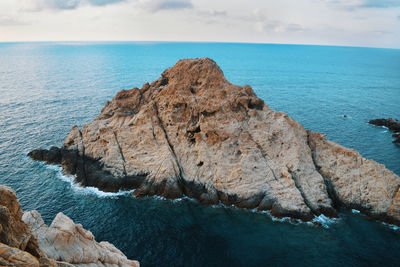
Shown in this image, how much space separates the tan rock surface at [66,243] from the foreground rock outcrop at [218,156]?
24.5 m

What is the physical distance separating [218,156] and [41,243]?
3097cm

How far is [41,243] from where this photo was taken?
17.6 m

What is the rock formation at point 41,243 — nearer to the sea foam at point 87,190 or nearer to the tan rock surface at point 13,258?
the tan rock surface at point 13,258

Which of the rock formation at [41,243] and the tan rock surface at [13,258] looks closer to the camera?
the tan rock surface at [13,258]

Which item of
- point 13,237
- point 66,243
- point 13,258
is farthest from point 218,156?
point 13,258

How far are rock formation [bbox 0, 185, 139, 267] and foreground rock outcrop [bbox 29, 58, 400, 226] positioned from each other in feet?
75.4

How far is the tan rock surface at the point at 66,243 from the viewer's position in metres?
17.8

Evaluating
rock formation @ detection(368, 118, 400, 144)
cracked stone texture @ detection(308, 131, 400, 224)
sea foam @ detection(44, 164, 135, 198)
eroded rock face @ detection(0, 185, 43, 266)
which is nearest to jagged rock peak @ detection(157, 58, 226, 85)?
sea foam @ detection(44, 164, 135, 198)

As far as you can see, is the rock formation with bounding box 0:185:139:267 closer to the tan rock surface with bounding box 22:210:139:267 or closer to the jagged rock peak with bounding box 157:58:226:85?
the tan rock surface with bounding box 22:210:139:267

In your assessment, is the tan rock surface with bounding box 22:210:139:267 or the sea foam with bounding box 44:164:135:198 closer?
the tan rock surface with bounding box 22:210:139:267

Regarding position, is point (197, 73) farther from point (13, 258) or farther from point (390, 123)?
point (390, 123)

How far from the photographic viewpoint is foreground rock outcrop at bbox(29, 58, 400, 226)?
42094mm

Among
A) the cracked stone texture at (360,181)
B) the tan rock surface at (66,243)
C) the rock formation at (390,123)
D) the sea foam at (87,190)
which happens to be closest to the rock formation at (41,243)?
the tan rock surface at (66,243)

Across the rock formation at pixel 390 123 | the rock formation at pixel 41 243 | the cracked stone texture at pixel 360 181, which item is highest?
the rock formation at pixel 41 243
